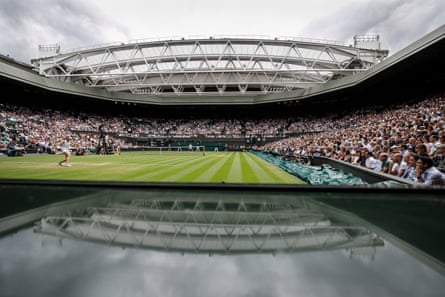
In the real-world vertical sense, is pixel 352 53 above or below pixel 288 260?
above

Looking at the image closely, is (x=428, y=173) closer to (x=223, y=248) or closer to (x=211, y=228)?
(x=211, y=228)

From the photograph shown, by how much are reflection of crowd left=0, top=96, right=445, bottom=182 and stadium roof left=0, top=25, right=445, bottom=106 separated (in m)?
3.51

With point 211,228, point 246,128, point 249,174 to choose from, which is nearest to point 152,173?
point 249,174

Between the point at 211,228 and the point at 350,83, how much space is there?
3538 centimetres

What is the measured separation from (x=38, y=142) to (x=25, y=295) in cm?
3572

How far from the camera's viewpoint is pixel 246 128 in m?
49.0

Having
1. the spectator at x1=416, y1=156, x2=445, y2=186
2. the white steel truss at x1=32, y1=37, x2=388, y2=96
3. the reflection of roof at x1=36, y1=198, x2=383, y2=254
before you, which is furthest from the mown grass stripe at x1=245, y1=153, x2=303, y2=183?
the white steel truss at x1=32, y1=37, x2=388, y2=96

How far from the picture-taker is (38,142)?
94.7 feet

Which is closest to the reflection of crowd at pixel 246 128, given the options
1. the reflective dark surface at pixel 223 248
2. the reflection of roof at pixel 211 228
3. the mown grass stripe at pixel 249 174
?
the mown grass stripe at pixel 249 174

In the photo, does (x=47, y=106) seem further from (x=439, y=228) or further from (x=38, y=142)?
(x=439, y=228)

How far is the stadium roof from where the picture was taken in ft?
69.9

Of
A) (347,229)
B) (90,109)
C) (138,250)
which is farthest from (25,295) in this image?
(90,109)

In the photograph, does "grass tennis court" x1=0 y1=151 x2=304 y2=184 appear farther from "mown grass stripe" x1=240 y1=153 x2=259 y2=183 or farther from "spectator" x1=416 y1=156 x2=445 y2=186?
"spectator" x1=416 y1=156 x2=445 y2=186

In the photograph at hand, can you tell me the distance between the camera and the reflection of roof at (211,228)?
225 cm
